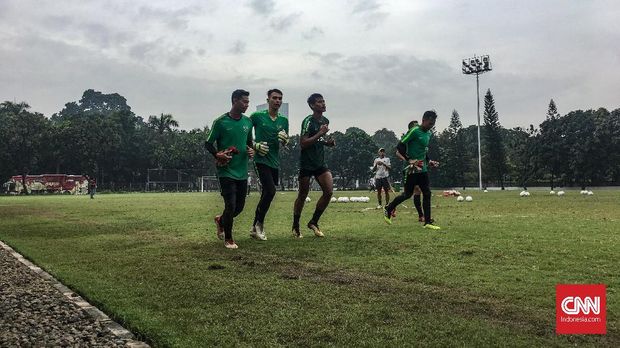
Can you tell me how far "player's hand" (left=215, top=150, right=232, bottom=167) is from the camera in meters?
8.30

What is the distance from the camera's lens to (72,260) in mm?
7254

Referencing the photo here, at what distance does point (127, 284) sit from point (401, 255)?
337cm

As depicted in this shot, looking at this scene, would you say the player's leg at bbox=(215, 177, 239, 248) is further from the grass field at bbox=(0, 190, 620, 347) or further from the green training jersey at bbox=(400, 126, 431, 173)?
the green training jersey at bbox=(400, 126, 431, 173)

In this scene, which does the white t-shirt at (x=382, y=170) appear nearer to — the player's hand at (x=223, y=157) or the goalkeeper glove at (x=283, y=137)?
the goalkeeper glove at (x=283, y=137)

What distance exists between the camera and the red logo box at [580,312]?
3521 millimetres

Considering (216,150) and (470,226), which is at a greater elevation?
(216,150)

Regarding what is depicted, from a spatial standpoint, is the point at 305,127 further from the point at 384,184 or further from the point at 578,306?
the point at 384,184

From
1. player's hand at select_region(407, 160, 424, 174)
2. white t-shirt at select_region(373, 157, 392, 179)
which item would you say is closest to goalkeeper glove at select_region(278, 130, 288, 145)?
player's hand at select_region(407, 160, 424, 174)

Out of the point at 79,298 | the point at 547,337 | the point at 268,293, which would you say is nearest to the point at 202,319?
the point at 268,293

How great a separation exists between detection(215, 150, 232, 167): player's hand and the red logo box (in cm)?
555

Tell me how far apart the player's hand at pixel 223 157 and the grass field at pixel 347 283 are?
1.33 m

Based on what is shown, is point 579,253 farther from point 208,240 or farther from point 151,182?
point 151,182

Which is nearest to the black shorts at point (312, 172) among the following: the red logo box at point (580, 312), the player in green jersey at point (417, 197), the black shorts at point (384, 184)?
the player in green jersey at point (417, 197)

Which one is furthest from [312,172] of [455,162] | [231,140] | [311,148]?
[455,162]
